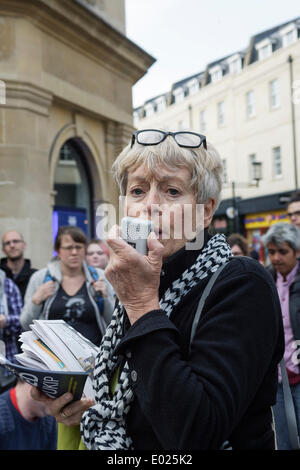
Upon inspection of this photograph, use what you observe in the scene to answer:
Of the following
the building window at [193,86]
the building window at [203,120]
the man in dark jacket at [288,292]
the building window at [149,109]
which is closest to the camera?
the man in dark jacket at [288,292]

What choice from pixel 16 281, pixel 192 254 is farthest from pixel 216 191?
pixel 16 281

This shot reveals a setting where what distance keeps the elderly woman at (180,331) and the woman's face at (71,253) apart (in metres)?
2.81

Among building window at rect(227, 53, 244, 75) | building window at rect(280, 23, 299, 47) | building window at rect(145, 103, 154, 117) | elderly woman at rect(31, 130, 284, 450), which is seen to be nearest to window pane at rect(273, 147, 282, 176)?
building window at rect(280, 23, 299, 47)

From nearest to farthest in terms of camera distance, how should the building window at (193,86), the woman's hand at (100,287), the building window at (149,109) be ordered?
the woman's hand at (100,287)
the building window at (193,86)
the building window at (149,109)

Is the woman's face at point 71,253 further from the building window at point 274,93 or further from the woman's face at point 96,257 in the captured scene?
the building window at point 274,93

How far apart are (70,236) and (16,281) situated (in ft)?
4.04

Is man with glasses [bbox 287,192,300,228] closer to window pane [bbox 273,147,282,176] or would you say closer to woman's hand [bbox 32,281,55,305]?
woman's hand [bbox 32,281,55,305]

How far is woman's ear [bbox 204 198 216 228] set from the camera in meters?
1.55

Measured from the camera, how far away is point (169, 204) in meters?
1.46

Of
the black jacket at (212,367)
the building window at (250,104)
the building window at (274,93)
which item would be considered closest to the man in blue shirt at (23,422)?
the black jacket at (212,367)

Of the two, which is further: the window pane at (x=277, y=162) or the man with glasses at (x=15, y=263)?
the window pane at (x=277, y=162)

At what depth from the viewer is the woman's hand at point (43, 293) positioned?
4.04 metres

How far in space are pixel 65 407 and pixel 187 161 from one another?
794 mm

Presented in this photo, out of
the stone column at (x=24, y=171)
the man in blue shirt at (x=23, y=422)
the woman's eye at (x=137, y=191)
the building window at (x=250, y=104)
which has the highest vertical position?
the building window at (x=250, y=104)
